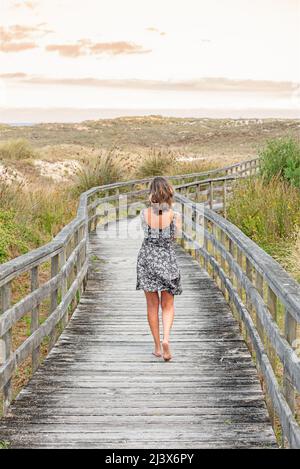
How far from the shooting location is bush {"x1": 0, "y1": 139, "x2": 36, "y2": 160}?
37.1 meters

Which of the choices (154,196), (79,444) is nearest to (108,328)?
(154,196)

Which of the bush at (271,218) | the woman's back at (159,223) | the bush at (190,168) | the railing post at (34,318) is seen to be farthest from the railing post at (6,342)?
the bush at (190,168)

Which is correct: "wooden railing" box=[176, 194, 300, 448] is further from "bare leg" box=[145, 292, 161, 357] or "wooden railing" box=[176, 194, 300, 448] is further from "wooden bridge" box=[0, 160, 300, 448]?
"bare leg" box=[145, 292, 161, 357]

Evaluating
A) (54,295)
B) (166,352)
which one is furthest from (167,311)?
(54,295)

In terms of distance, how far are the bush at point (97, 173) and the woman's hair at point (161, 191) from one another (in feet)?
53.0

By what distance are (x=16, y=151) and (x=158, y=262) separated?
31289 mm

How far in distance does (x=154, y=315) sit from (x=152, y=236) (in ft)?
2.68

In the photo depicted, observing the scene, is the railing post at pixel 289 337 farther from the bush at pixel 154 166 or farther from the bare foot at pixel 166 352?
the bush at pixel 154 166

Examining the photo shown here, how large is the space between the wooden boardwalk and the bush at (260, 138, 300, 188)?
11298 millimetres

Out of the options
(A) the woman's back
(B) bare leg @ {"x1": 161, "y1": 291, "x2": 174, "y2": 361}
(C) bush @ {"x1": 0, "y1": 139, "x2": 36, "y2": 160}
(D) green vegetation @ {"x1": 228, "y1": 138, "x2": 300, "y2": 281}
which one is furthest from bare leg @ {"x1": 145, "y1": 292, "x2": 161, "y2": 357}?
(C) bush @ {"x1": 0, "y1": 139, "x2": 36, "y2": 160}

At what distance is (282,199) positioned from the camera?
1591cm

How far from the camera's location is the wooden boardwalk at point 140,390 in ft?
17.3

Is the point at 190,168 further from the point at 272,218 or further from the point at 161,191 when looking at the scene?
the point at 161,191
